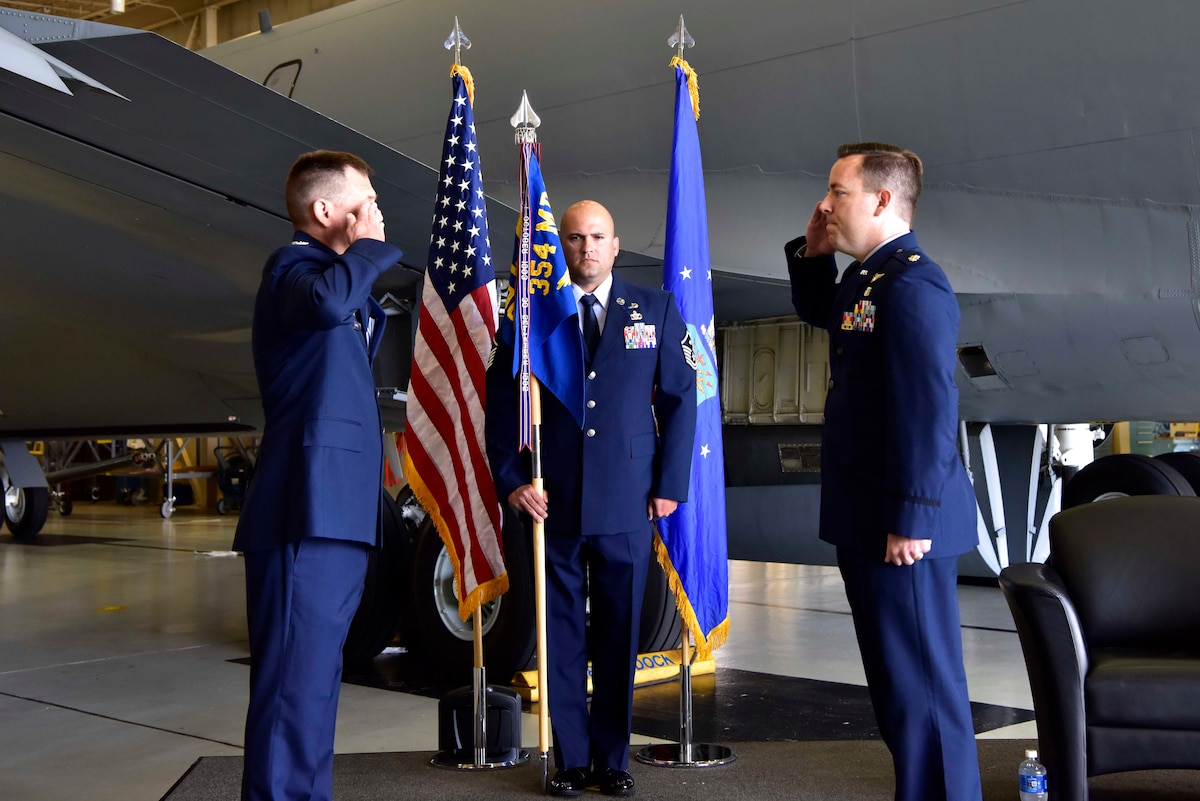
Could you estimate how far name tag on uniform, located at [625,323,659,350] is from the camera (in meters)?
2.88

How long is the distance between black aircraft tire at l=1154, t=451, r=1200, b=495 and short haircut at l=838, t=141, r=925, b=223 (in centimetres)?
547

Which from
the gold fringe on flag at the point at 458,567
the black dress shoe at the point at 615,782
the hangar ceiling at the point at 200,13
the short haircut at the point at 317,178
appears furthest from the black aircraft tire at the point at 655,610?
the hangar ceiling at the point at 200,13

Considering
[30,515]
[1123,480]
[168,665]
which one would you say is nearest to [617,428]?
[168,665]

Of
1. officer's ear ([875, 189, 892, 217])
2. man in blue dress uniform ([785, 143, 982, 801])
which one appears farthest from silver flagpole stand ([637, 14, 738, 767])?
officer's ear ([875, 189, 892, 217])

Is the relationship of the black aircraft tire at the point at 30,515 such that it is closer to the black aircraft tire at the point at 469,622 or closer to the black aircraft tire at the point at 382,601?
the black aircraft tire at the point at 382,601

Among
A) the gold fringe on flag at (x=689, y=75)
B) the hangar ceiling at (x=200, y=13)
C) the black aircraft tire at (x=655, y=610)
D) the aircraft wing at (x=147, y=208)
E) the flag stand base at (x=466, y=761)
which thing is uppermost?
the hangar ceiling at (x=200, y=13)

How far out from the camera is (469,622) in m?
4.80

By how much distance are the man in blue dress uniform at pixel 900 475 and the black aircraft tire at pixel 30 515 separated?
40.7 ft

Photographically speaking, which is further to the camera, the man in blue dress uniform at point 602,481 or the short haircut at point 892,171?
the man in blue dress uniform at point 602,481

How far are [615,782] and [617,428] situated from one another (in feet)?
2.99

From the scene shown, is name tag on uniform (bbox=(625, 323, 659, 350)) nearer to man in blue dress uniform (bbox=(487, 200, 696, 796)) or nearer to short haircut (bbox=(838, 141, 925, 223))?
man in blue dress uniform (bbox=(487, 200, 696, 796))

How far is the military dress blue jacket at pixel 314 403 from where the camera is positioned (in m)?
2.11

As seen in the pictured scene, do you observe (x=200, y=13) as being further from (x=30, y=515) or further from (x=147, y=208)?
(x=147, y=208)

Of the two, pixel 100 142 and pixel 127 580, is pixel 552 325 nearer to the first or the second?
pixel 100 142
